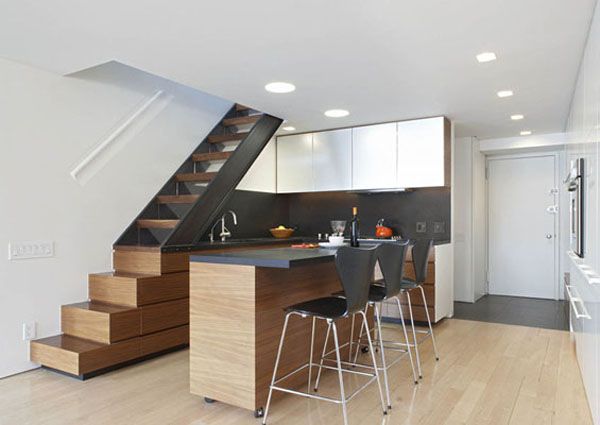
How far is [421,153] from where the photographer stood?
4.89 meters

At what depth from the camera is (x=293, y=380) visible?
9.63ft

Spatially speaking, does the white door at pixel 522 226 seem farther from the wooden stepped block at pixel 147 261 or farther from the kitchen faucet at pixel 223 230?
the wooden stepped block at pixel 147 261

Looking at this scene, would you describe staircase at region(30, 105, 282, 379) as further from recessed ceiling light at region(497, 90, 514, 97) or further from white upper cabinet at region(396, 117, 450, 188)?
recessed ceiling light at region(497, 90, 514, 97)

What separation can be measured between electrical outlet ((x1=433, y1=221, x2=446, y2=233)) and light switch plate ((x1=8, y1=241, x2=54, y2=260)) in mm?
4014

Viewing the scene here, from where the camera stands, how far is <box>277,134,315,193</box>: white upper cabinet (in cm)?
577

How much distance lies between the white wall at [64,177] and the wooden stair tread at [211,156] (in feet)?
1.12

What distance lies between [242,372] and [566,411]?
197 cm

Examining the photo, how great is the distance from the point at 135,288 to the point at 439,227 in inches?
136

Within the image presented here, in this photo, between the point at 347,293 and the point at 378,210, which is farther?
the point at 378,210

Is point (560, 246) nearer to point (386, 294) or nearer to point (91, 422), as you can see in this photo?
point (386, 294)

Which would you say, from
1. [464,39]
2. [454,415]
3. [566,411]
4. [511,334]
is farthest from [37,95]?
[511,334]

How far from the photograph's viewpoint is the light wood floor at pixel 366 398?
2.55 metres

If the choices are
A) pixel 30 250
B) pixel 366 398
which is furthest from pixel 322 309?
pixel 30 250

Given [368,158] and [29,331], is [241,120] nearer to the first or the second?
[368,158]
